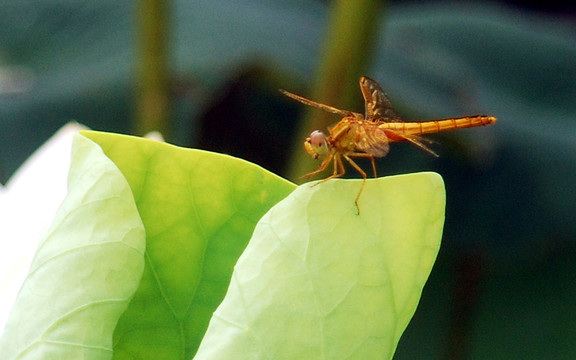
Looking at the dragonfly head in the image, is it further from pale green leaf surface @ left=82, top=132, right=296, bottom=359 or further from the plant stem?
the plant stem

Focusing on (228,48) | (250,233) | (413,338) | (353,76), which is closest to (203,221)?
(250,233)

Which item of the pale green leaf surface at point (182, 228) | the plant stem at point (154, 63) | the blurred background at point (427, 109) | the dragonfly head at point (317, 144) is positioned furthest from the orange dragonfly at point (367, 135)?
the blurred background at point (427, 109)

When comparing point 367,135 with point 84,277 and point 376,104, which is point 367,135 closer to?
point 376,104

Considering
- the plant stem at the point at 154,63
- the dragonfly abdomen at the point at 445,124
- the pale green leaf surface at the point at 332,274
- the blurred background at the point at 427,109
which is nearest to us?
the pale green leaf surface at the point at 332,274

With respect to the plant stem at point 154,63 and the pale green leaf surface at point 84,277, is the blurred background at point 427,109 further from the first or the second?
the pale green leaf surface at point 84,277

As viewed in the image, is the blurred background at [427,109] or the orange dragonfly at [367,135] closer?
the orange dragonfly at [367,135]

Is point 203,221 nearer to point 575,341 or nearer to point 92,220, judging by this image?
point 92,220
